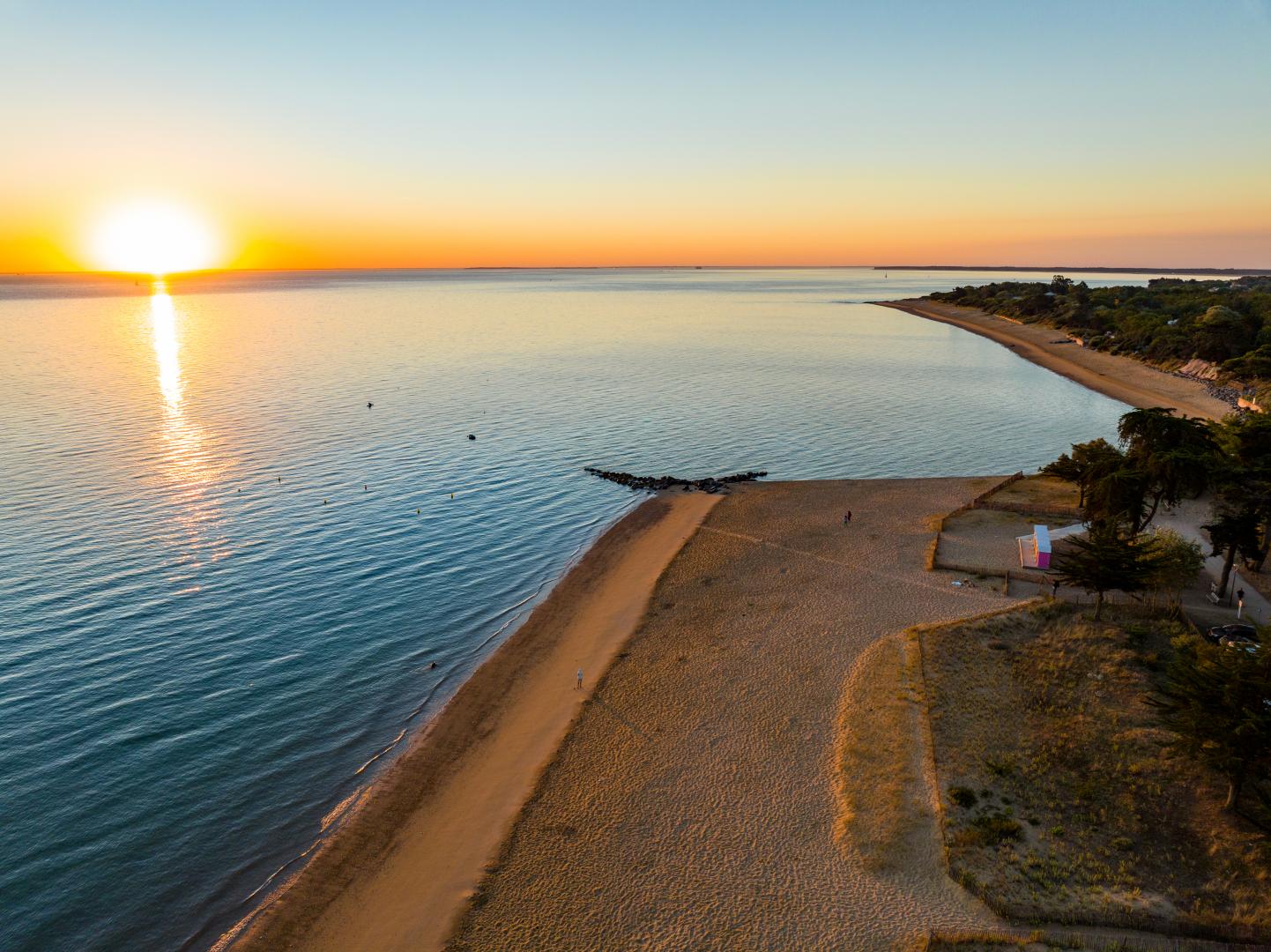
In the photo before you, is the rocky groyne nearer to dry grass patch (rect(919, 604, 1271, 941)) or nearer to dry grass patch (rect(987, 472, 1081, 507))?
dry grass patch (rect(987, 472, 1081, 507))

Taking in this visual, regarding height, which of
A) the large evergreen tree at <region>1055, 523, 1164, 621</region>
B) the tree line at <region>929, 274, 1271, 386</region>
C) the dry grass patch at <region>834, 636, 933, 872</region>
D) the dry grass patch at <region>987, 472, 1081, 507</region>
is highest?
the tree line at <region>929, 274, 1271, 386</region>

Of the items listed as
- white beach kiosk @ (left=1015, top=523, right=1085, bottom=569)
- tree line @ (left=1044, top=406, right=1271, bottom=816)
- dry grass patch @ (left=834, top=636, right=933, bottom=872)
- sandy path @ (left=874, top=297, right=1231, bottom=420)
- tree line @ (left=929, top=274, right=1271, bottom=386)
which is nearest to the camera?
tree line @ (left=1044, top=406, right=1271, bottom=816)

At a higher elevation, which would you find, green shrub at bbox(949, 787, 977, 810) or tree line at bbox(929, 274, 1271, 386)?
tree line at bbox(929, 274, 1271, 386)

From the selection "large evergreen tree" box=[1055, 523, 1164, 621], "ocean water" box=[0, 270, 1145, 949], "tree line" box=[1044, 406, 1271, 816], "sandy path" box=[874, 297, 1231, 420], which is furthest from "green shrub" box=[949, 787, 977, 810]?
"sandy path" box=[874, 297, 1231, 420]

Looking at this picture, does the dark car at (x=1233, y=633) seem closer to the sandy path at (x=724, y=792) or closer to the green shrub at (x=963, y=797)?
the sandy path at (x=724, y=792)

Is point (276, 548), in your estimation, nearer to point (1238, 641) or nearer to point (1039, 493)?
point (1238, 641)

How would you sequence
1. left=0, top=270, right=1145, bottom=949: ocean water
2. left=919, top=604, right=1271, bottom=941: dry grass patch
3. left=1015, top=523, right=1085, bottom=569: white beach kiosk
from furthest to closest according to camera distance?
left=1015, top=523, right=1085, bottom=569: white beach kiosk
left=0, top=270, right=1145, bottom=949: ocean water
left=919, top=604, right=1271, bottom=941: dry grass patch

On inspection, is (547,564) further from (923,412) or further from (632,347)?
(632,347)

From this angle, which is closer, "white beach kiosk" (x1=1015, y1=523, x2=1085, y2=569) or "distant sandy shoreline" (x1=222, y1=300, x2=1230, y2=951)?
"distant sandy shoreline" (x1=222, y1=300, x2=1230, y2=951)

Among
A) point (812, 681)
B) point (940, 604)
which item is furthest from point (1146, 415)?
point (812, 681)
